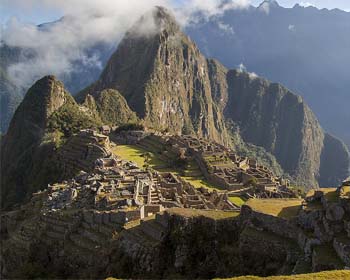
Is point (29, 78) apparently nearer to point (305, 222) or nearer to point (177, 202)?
point (177, 202)

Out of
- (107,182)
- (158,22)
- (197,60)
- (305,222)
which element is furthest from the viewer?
(197,60)

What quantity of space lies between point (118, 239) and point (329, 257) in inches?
422

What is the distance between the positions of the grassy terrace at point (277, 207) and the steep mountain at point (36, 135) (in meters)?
43.0

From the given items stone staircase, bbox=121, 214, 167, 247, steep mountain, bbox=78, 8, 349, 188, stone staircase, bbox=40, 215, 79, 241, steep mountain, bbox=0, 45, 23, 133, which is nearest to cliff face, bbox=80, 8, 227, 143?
steep mountain, bbox=78, 8, 349, 188

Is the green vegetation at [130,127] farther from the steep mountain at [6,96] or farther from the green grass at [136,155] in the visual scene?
the steep mountain at [6,96]

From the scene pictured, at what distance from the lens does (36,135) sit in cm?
8594

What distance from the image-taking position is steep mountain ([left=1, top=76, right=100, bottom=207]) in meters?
69.6

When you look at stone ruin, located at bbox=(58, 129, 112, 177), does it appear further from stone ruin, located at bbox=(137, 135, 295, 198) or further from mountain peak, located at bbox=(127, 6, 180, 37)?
mountain peak, located at bbox=(127, 6, 180, 37)

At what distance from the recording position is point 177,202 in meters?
31.8

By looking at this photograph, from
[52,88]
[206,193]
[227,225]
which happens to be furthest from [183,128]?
[227,225]

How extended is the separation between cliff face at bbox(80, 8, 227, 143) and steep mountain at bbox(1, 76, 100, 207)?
39549 millimetres

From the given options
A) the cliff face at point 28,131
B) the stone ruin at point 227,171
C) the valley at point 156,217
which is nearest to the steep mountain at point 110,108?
the cliff face at point 28,131

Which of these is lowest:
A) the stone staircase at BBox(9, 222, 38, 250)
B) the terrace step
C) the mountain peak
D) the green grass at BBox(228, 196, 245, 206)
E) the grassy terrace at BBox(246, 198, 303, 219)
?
the stone staircase at BBox(9, 222, 38, 250)

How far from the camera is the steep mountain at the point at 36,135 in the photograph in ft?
228
